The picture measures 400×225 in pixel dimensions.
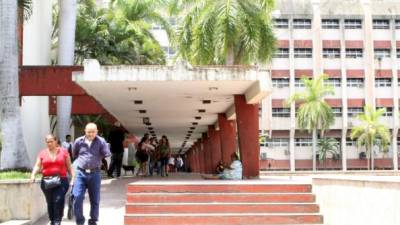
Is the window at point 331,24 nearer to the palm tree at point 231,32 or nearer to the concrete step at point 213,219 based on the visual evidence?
the palm tree at point 231,32

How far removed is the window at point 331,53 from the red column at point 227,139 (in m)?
43.3

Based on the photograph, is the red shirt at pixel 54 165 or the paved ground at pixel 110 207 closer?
the red shirt at pixel 54 165

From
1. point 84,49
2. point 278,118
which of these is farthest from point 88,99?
point 278,118

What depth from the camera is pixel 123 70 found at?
44.7ft

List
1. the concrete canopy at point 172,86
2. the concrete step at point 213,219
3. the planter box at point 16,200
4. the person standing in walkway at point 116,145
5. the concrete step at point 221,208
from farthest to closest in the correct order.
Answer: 1. the person standing in walkway at point 116,145
2. the concrete canopy at point 172,86
3. the concrete step at point 221,208
4. the concrete step at point 213,219
5. the planter box at point 16,200

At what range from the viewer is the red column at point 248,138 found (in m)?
15.9

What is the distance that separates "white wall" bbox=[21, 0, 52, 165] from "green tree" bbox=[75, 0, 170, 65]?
350 centimetres

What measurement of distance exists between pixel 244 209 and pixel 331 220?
1.59 m

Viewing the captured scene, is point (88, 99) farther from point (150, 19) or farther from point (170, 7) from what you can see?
point (150, 19)

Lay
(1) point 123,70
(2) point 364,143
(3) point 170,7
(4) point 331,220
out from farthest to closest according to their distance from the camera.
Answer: (2) point 364,143 < (3) point 170,7 < (1) point 123,70 < (4) point 331,220

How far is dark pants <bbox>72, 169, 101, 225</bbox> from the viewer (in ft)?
27.9

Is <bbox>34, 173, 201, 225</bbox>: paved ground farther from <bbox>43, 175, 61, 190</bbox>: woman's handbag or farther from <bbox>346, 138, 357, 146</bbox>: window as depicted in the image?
<bbox>346, 138, 357, 146</bbox>: window

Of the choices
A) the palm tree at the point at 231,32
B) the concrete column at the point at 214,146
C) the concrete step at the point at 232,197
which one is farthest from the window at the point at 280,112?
the concrete step at the point at 232,197

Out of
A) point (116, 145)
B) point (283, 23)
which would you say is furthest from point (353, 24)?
point (116, 145)
